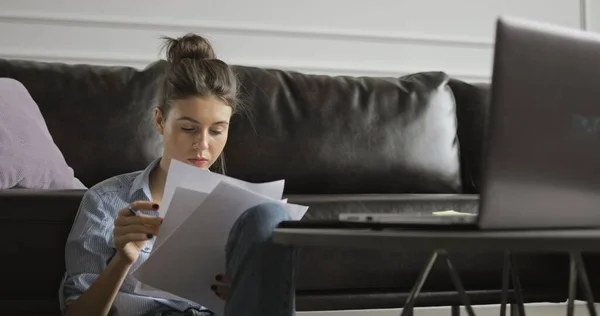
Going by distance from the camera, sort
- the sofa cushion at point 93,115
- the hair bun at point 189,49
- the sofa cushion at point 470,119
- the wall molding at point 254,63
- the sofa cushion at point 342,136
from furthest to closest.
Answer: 1. the wall molding at point 254,63
2. the sofa cushion at point 470,119
3. the sofa cushion at point 342,136
4. the sofa cushion at point 93,115
5. the hair bun at point 189,49

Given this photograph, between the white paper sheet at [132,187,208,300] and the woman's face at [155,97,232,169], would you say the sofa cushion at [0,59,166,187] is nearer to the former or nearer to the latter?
the woman's face at [155,97,232,169]

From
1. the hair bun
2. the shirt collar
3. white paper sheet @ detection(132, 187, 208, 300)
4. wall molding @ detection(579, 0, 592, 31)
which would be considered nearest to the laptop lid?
white paper sheet @ detection(132, 187, 208, 300)

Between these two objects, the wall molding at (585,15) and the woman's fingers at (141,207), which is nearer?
the woman's fingers at (141,207)

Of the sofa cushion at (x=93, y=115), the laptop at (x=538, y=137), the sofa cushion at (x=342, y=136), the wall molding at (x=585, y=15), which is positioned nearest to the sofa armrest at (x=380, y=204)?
the sofa cushion at (x=342, y=136)

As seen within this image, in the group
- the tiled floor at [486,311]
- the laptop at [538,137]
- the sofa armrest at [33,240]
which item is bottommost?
the tiled floor at [486,311]

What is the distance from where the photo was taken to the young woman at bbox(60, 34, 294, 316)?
3.35ft

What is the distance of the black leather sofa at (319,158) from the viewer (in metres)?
1.65

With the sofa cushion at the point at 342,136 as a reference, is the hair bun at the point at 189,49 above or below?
above

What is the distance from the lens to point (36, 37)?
278 centimetres

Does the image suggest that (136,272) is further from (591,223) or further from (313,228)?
(591,223)

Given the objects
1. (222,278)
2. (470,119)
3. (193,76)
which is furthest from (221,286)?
(470,119)

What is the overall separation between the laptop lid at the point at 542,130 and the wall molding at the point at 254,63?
2143 mm

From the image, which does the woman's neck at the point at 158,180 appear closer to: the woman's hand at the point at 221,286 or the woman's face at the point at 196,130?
the woman's face at the point at 196,130

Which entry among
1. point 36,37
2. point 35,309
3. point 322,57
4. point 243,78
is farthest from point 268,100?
point 35,309
